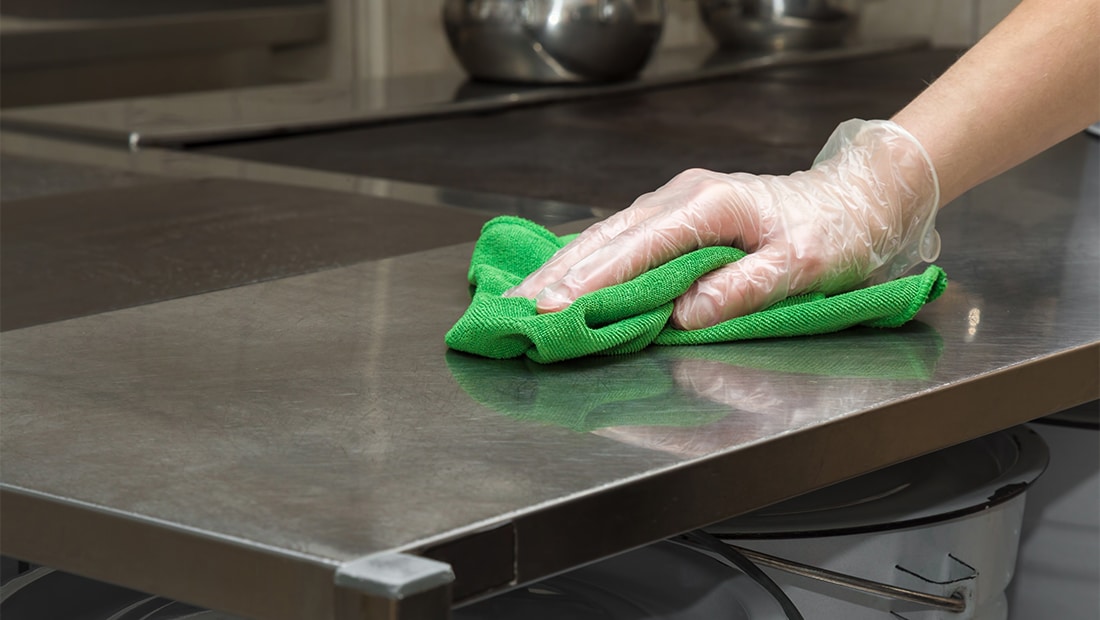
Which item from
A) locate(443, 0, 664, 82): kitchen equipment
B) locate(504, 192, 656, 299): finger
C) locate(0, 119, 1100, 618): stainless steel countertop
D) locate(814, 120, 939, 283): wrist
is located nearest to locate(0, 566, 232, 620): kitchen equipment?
locate(0, 119, 1100, 618): stainless steel countertop

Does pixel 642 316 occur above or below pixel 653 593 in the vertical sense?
above

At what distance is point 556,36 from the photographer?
2104mm

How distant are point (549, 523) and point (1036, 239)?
73 centimetres

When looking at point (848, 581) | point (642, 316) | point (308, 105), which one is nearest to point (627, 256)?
point (642, 316)

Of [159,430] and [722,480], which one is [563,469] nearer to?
[722,480]

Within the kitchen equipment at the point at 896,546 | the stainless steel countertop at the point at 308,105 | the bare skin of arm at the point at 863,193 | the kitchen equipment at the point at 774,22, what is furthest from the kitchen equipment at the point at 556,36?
the kitchen equipment at the point at 896,546

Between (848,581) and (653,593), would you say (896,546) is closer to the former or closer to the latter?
(848,581)

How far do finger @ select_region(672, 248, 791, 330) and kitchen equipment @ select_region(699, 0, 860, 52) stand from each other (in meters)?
2.02

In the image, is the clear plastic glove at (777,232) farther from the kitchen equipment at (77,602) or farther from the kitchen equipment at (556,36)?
the kitchen equipment at (556,36)

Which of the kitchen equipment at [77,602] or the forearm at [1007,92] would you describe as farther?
the forearm at [1007,92]

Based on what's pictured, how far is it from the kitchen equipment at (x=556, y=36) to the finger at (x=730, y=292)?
4.29ft

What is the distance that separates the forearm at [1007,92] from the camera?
3.13 feet

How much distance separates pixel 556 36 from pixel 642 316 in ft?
4.51

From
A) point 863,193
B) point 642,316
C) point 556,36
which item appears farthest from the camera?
point 556,36
